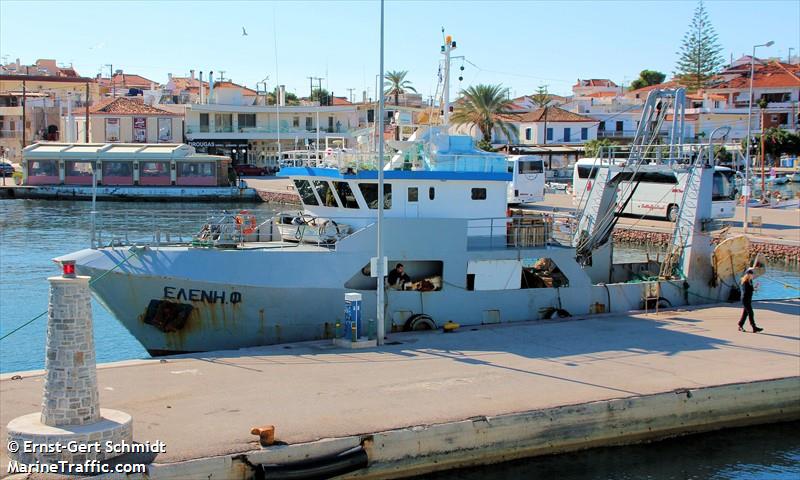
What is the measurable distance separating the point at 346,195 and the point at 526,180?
30978 mm

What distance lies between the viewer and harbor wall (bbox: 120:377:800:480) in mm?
11281

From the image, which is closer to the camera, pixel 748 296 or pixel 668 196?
pixel 748 296

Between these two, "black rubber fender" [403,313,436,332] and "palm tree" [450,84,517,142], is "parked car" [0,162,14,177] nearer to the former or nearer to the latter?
"palm tree" [450,84,517,142]

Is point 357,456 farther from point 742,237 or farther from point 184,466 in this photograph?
point 742,237

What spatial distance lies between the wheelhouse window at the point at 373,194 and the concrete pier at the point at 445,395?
2827 mm

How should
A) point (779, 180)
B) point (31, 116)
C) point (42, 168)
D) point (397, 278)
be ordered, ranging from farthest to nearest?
1. point (31, 116)
2. point (779, 180)
3. point (42, 168)
4. point (397, 278)

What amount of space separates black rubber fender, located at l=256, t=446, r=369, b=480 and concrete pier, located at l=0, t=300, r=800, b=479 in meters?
0.12

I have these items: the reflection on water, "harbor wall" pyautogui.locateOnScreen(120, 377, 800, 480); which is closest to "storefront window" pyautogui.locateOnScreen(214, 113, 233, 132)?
"harbor wall" pyautogui.locateOnScreen(120, 377, 800, 480)

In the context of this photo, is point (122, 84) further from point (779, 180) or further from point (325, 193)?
point (325, 193)

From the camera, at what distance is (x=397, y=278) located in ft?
60.3

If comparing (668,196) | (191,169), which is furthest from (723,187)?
(191,169)

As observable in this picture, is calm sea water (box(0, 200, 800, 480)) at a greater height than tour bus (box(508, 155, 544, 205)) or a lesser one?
lesser

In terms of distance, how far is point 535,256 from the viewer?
64.6 feet

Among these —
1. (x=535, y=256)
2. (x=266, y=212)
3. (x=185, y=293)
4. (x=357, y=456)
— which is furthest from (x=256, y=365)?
(x=266, y=212)
